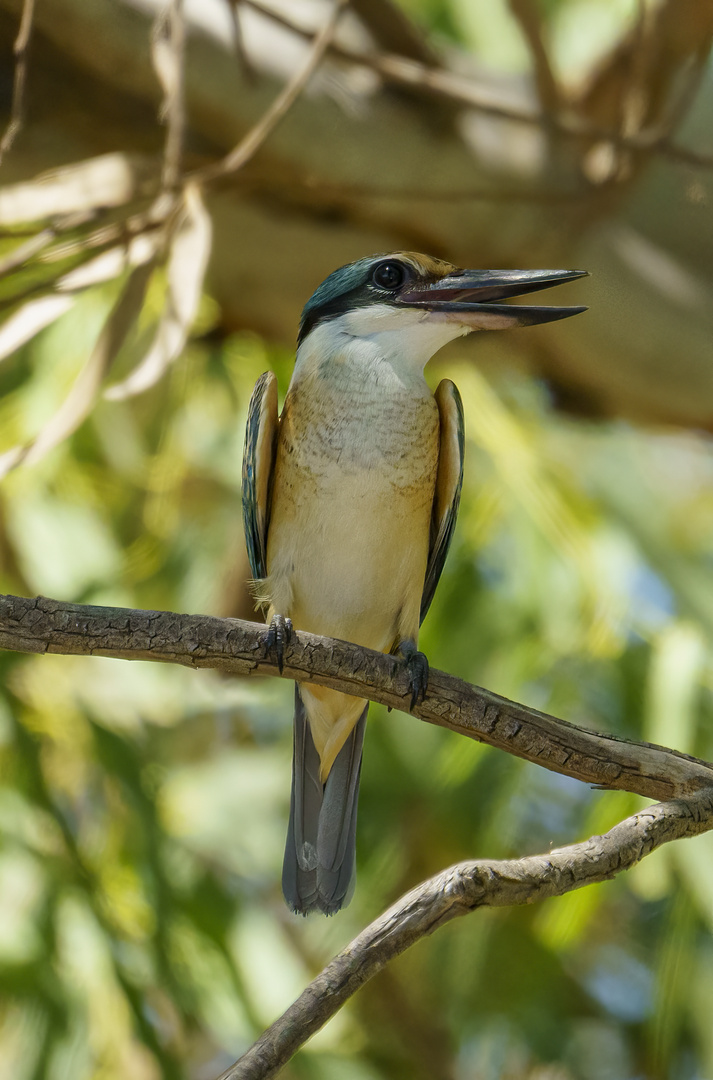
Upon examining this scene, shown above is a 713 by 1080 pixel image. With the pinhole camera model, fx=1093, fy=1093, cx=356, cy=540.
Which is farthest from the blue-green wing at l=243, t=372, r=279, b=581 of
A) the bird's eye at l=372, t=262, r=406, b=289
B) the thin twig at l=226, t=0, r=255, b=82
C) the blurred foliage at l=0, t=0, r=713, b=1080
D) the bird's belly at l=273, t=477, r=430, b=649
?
the thin twig at l=226, t=0, r=255, b=82

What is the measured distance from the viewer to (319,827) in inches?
108

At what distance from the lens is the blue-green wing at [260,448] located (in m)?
2.69

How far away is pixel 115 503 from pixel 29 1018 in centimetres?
211

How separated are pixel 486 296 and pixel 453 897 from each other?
1.49 m

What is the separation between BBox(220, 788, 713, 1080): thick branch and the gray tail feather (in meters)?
1.12

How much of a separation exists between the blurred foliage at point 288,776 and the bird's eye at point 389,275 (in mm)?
1140

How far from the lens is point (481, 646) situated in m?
3.85

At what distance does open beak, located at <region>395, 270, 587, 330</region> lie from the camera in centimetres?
240

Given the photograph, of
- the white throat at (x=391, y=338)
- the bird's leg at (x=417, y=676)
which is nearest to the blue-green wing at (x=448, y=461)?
the white throat at (x=391, y=338)

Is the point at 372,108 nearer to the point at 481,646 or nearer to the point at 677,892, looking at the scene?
the point at 481,646

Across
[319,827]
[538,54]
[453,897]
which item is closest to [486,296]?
[538,54]

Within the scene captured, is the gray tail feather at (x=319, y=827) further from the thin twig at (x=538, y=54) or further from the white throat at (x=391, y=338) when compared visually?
the thin twig at (x=538, y=54)

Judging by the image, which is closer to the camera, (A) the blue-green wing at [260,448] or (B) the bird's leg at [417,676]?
(B) the bird's leg at [417,676]

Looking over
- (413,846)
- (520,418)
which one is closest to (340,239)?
(520,418)
